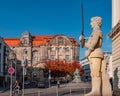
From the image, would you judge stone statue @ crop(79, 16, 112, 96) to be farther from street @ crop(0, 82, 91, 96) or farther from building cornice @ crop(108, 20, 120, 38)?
street @ crop(0, 82, 91, 96)

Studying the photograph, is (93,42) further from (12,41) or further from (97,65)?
(12,41)

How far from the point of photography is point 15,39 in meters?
143

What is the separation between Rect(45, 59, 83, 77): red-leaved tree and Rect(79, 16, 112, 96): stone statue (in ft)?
379

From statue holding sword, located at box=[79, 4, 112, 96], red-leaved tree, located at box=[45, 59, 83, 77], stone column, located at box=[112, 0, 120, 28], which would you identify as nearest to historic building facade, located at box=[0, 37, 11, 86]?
red-leaved tree, located at box=[45, 59, 83, 77]

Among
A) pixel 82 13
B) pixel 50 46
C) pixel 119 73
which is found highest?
pixel 50 46

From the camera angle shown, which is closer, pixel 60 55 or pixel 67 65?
pixel 67 65

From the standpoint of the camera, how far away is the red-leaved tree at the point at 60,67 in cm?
12862

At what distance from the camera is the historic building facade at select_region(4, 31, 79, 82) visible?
13800 centimetres

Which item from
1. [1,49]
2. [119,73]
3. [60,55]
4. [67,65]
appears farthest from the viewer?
[60,55]

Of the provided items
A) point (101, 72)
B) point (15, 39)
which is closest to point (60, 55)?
point (15, 39)

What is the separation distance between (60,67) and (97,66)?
4620 inches

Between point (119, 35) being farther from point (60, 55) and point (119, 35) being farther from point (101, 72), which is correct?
point (60, 55)

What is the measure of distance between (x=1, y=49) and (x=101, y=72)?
7661 cm

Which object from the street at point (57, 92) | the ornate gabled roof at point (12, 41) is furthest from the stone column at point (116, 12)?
the ornate gabled roof at point (12, 41)
